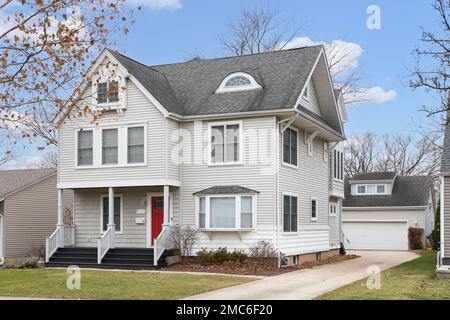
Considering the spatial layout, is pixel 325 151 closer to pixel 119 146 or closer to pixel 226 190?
pixel 226 190

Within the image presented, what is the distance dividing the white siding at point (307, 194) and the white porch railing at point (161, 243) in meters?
4.16

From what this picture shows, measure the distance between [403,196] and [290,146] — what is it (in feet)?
70.0

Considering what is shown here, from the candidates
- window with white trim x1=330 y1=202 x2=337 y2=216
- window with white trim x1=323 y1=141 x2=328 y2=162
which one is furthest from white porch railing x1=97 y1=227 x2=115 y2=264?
window with white trim x1=330 y1=202 x2=337 y2=216

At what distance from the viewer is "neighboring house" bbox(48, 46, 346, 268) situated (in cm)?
2330

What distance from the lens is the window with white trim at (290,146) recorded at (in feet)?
79.5

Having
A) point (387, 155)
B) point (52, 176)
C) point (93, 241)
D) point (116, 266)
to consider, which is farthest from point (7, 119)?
point (387, 155)

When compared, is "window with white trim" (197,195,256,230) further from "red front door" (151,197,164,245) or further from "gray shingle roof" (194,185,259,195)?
"red front door" (151,197,164,245)

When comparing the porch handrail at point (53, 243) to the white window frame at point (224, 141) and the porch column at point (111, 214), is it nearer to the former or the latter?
the porch column at point (111, 214)

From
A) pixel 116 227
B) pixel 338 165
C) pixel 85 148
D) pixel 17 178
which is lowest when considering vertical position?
pixel 116 227

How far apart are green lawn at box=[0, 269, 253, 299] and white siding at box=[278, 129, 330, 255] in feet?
18.9

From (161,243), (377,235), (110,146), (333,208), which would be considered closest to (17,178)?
(110,146)

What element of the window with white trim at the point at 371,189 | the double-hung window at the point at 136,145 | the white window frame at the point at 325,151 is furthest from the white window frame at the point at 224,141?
the window with white trim at the point at 371,189

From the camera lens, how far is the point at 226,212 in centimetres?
2356

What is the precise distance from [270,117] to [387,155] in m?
44.9
